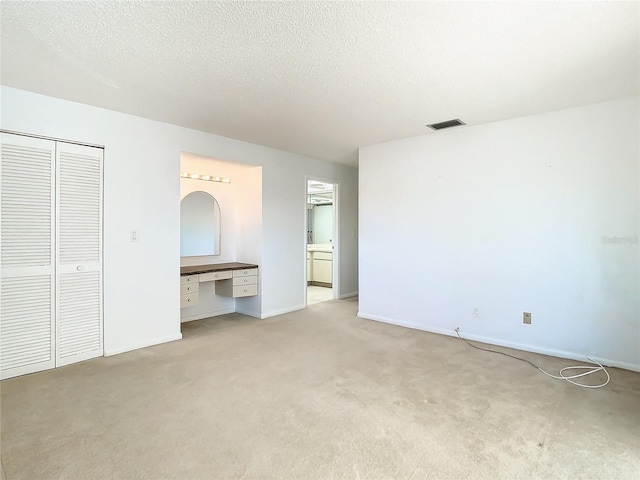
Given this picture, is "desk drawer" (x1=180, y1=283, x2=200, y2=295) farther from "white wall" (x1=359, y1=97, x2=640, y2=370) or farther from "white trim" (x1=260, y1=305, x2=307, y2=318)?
"white wall" (x1=359, y1=97, x2=640, y2=370)

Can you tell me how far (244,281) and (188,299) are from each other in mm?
772

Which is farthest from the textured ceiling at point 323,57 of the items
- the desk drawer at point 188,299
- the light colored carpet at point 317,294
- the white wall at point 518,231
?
the light colored carpet at point 317,294

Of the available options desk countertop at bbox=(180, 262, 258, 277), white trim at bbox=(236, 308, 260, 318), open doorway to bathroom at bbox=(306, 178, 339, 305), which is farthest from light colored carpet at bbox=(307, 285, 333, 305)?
desk countertop at bbox=(180, 262, 258, 277)

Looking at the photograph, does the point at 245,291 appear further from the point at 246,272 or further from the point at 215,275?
the point at 215,275

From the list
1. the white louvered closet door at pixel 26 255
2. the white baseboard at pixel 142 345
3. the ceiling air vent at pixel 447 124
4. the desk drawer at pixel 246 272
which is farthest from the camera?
the desk drawer at pixel 246 272

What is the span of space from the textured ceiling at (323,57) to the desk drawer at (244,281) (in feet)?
6.74

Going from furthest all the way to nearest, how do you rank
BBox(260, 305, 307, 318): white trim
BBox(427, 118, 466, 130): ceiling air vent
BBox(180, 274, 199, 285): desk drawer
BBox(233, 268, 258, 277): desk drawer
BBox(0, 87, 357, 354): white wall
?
BBox(260, 305, 307, 318): white trim, BBox(233, 268, 258, 277): desk drawer, BBox(180, 274, 199, 285): desk drawer, BBox(427, 118, 466, 130): ceiling air vent, BBox(0, 87, 357, 354): white wall

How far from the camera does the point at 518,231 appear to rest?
3566 millimetres

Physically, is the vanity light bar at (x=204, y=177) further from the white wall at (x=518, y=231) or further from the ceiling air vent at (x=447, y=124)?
the ceiling air vent at (x=447, y=124)

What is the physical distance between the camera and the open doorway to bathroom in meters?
6.13

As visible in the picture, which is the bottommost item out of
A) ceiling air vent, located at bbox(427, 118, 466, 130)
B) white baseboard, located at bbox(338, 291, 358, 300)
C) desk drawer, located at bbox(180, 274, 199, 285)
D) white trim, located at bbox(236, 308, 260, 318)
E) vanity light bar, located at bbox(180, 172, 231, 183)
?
white trim, located at bbox(236, 308, 260, 318)

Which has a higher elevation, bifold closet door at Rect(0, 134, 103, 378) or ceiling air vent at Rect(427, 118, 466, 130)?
ceiling air vent at Rect(427, 118, 466, 130)

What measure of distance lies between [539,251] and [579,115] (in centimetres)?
131

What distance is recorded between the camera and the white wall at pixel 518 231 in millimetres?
3084
